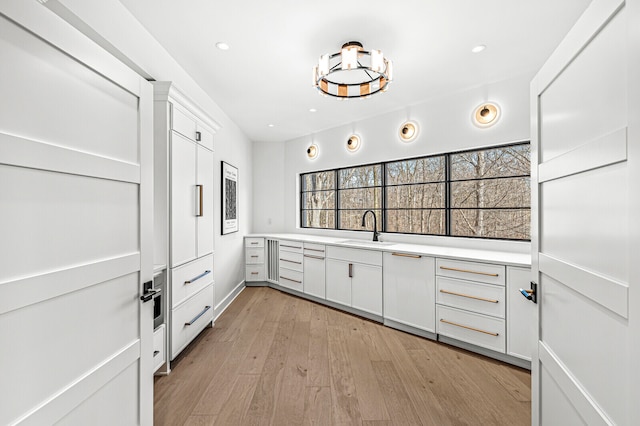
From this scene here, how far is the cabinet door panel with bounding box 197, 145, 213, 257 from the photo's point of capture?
295 centimetres

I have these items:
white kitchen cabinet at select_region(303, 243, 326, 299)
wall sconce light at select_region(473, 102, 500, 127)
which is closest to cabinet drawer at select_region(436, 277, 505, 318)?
white kitchen cabinet at select_region(303, 243, 326, 299)

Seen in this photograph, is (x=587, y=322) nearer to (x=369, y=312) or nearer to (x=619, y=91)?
(x=619, y=91)

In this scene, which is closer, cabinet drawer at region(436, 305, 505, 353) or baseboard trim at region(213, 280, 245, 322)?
cabinet drawer at region(436, 305, 505, 353)

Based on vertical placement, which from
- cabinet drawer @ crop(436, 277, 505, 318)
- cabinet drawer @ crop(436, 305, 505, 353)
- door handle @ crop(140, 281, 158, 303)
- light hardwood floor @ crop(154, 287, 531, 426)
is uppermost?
door handle @ crop(140, 281, 158, 303)

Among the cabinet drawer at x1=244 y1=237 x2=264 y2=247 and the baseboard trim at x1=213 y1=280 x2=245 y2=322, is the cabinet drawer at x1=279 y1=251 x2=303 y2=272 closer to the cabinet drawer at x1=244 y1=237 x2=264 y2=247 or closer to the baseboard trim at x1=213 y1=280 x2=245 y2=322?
the cabinet drawer at x1=244 y1=237 x2=264 y2=247

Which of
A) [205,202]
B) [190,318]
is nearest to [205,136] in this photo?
[205,202]

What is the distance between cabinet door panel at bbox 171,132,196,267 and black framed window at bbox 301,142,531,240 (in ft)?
8.57

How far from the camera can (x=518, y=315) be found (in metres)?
2.43

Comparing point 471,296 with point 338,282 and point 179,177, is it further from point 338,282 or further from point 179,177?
point 179,177

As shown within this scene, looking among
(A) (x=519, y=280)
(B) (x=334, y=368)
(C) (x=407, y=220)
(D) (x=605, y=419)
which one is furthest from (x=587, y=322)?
(C) (x=407, y=220)

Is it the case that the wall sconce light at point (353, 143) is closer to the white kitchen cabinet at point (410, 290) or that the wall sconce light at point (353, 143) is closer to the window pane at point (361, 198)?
the window pane at point (361, 198)

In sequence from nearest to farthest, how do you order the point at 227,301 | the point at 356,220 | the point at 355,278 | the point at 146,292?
the point at 146,292
the point at 355,278
the point at 227,301
the point at 356,220

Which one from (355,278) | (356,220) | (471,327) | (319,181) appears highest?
(319,181)

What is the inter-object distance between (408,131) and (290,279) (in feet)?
9.22
